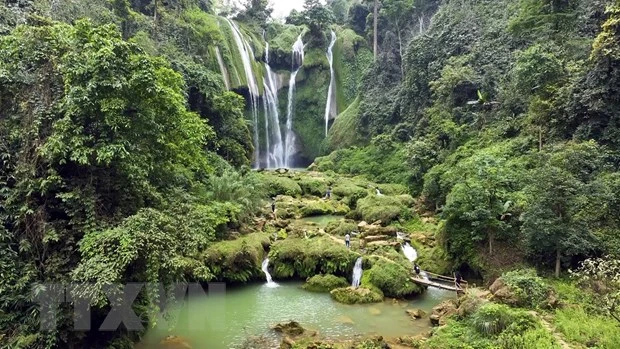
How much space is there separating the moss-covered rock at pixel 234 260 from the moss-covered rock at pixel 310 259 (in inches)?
30.7

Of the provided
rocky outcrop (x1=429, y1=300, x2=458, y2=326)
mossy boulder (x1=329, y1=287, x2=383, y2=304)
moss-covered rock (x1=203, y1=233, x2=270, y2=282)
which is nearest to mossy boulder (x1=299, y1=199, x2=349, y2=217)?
moss-covered rock (x1=203, y1=233, x2=270, y2=282)

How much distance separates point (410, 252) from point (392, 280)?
3745 mm

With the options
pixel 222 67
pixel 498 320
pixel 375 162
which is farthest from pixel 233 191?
pixel 222 67

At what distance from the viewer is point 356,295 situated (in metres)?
14.7

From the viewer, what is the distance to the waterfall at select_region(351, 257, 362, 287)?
16031mm

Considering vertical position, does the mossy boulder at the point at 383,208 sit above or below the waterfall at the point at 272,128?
below

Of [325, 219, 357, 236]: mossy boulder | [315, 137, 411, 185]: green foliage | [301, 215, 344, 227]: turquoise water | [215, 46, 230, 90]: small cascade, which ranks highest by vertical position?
[215, 46, 230, 90]: small cascade

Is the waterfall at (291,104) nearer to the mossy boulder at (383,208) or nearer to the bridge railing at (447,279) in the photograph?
the mossy boulder at (383,208)

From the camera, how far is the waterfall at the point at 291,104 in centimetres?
4709

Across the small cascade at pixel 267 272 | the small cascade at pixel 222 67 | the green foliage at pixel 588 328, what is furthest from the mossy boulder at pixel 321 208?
the small cascade at pixel 222 67

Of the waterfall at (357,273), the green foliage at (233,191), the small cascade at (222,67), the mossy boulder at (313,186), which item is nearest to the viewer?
the waterfall at (357,273)

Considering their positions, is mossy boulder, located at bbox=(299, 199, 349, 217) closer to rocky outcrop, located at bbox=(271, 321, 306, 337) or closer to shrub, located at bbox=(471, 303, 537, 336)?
rocky outcrop, located at bbox=(271, 321, 306, 337)

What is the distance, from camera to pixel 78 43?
36.2ft

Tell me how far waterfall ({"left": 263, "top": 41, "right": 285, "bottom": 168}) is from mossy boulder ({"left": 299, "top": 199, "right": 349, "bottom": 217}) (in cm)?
1906
